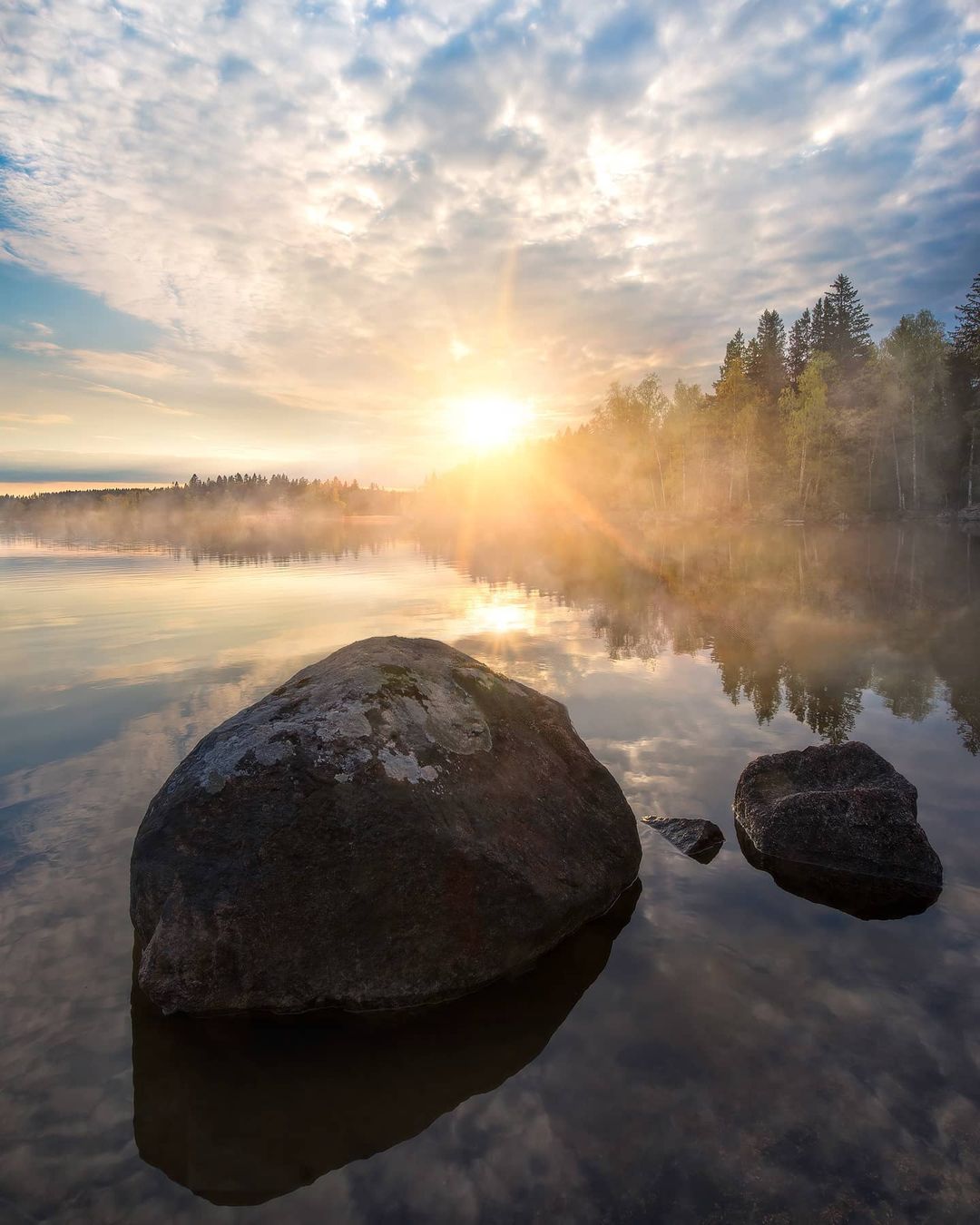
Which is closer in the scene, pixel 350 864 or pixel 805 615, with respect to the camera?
pixel 350 864

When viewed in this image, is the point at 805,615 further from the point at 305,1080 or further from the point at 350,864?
the point at 305,1080

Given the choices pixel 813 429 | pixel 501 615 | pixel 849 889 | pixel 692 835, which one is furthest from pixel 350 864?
pixel 813 429

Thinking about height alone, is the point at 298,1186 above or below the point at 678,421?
below

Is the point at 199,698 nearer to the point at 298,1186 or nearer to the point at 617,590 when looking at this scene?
the point at 298,1186

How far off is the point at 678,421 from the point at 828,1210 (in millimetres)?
77537

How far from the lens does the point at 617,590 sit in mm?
26016

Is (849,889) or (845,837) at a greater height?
(845,837)

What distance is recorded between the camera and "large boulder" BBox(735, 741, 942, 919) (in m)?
6.30

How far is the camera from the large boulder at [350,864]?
4.86m

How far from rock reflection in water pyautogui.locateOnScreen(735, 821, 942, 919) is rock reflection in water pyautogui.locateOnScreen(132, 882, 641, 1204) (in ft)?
8.46

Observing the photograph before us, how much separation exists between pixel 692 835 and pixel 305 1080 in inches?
183

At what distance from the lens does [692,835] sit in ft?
23.6

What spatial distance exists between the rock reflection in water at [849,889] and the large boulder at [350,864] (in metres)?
1.83

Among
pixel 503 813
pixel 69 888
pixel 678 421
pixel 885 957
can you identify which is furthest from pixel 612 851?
pixel 678 421
